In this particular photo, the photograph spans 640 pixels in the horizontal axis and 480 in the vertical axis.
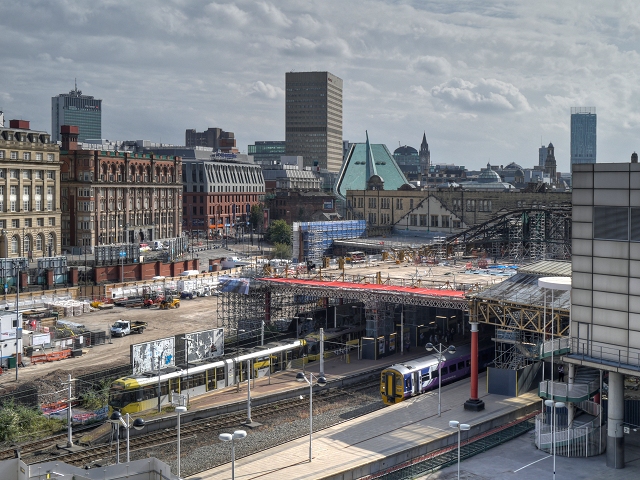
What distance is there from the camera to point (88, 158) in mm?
125688

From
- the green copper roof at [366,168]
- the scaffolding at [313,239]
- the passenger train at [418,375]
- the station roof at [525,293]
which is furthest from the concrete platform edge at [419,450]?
the green copper roof at [366,168]

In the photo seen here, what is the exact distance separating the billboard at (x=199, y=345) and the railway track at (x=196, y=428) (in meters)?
8.31

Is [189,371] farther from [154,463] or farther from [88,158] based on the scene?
[88,158]

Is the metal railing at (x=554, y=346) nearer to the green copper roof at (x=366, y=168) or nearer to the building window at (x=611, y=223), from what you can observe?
the building window at (x=611, y=223)

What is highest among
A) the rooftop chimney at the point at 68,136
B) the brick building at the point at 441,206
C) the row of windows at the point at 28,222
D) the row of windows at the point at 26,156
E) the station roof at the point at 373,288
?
the rooftop chimney at the point at 68,136

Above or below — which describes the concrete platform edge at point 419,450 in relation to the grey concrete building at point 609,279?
below

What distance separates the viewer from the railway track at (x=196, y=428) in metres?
42.3

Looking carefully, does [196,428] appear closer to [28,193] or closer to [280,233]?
[28,193]

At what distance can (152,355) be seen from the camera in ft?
183

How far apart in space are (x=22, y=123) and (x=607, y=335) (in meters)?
94.9

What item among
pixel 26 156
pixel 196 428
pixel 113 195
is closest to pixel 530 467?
pixel 196 428

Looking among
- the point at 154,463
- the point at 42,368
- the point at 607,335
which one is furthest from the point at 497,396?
the point at 42,368

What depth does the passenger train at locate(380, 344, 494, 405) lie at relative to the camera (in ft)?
170

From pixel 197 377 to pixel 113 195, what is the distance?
82.0 m
